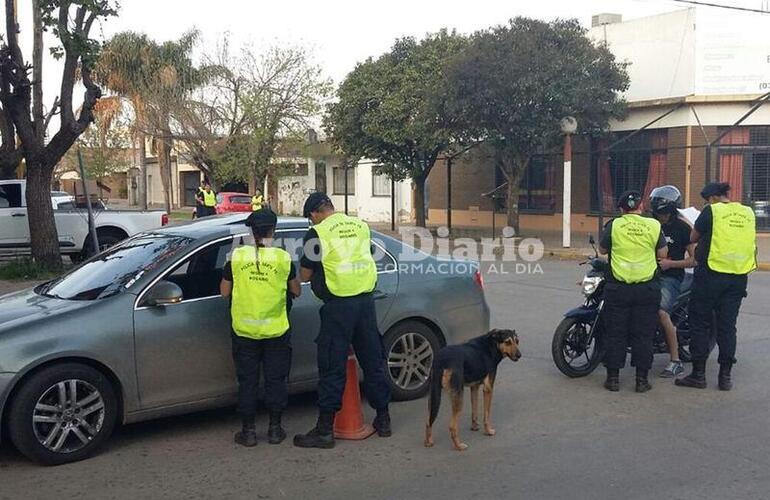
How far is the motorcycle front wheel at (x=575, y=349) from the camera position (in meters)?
7.29

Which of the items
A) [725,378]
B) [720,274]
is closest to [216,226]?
[720,274]

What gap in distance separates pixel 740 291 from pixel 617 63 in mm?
16876

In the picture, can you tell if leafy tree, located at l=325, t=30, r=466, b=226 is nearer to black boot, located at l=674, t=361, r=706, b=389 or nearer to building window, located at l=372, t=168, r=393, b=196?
building window, located at l=372, t=168, r=393, b=196

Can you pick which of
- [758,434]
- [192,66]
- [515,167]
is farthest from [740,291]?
[192,66]

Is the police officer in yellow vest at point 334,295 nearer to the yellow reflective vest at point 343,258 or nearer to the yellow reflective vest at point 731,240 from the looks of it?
the yellow reflective vest at point 343,258

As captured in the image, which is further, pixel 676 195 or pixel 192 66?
pixel 192 66

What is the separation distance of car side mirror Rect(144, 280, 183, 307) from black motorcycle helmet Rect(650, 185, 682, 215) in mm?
4353

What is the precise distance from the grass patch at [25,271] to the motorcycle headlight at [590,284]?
10867mm

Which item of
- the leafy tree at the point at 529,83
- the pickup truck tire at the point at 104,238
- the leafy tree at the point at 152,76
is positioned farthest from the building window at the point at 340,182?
the pickup truck tire at the point at 104,238

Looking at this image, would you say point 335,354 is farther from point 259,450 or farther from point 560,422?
point 560,422

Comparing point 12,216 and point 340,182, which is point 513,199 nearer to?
point 12,216

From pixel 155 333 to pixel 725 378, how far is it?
4.65m

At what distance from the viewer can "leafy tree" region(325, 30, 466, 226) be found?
2348 cm

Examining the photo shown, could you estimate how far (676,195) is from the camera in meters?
7.40
